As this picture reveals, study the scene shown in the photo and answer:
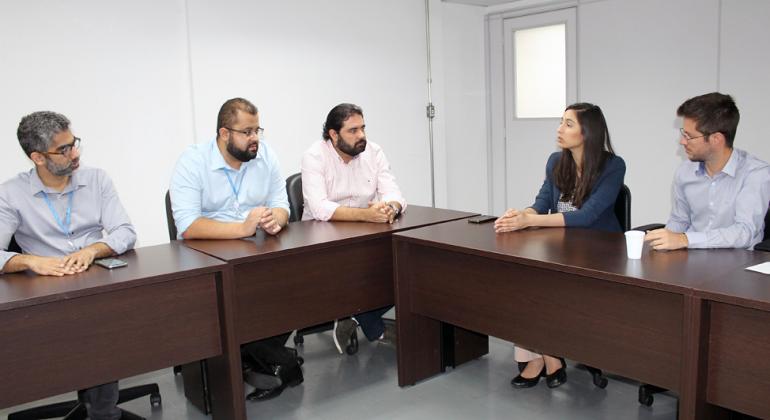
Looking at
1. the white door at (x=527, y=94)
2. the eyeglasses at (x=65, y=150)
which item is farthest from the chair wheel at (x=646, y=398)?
the white door at (x=527, y=94)

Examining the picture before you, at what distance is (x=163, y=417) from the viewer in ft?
9.18

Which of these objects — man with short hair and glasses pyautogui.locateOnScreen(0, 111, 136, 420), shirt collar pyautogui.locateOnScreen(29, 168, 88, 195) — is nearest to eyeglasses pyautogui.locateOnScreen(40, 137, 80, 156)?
man with short hair and glasses pyautogui.locateOnScreen(0, 111, 136, 420)

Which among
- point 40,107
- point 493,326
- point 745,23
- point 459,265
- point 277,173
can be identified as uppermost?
point 745,23

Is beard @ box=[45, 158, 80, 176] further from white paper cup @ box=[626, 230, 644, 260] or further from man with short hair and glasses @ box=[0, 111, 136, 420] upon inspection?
white paper cup @ box=[626, 230, 644, 260]

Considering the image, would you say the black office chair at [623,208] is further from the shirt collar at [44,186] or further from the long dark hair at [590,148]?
the shirt collar at [44,186]

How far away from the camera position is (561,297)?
2.31 metres

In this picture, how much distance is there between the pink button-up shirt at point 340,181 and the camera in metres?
3.27

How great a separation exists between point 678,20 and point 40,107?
4.07m

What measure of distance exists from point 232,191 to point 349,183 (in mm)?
663

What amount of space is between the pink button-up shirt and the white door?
228 cm

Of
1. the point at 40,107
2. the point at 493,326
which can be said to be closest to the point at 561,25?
the point at 493,326

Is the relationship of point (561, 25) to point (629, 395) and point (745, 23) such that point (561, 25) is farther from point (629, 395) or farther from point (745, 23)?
point (629, 395)

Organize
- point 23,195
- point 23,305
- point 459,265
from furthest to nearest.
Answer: point 459,265, point 23,195, point 23,305

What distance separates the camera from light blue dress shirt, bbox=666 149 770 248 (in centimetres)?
229
